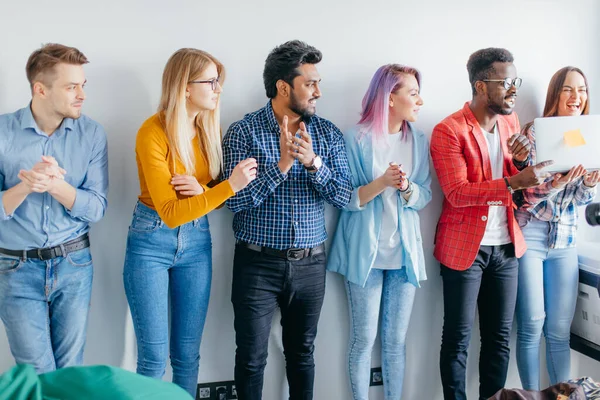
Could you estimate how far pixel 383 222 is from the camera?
2.62 m

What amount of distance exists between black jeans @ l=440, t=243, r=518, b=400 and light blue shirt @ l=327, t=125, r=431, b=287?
0.68 ft

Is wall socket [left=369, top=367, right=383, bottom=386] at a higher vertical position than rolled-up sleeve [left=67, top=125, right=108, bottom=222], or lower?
lower

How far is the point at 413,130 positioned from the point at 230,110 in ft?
2.94

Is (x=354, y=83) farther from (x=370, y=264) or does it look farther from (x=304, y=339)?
(x=304, y=339)

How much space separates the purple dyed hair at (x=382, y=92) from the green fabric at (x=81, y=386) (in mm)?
1623

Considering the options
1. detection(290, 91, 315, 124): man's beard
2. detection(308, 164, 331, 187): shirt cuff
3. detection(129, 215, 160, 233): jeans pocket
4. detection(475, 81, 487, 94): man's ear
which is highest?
detection(475, 81, 487, 94): man's ear

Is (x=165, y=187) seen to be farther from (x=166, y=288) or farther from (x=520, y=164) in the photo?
(x=520, y=164)

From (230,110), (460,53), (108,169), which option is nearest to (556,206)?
(460,53)

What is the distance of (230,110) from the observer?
2.61m

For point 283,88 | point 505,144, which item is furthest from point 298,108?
point 505,144

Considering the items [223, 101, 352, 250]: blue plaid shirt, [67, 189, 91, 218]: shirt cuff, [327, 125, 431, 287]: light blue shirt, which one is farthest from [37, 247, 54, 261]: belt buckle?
[327, 125, 431, 287]: light blue shirt

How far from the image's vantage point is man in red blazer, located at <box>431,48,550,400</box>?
2537 millimetres

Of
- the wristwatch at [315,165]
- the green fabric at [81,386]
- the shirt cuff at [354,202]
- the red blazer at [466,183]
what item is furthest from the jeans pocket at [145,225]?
the red blazer at [466,183]

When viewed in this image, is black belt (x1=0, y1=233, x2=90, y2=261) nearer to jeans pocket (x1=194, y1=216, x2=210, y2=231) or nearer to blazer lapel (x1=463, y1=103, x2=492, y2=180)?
jeans pocket (x1=194, y1=216, x2=210, y2=231)
